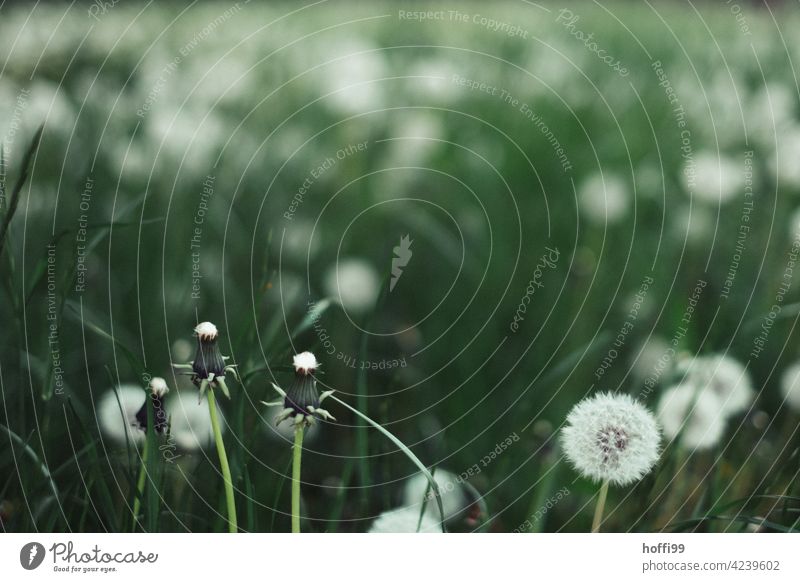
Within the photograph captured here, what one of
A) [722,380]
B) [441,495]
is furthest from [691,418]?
[441,495]

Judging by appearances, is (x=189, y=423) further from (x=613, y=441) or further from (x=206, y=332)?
(x=613, y=441)

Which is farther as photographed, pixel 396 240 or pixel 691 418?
pixel 396 240

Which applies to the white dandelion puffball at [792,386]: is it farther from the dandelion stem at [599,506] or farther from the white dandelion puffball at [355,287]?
the white dandelion puffball at [355,287]

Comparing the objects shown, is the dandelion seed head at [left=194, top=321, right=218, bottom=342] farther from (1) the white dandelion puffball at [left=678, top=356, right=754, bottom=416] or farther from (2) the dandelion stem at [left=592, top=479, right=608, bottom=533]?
(1) the white dandelion puffball at [left=678, top=356, right=754, bottom=416]

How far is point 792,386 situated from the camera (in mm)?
638

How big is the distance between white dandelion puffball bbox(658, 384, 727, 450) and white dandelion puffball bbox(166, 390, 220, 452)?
29 centimetres

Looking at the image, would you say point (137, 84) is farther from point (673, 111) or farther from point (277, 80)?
point (673, 111)

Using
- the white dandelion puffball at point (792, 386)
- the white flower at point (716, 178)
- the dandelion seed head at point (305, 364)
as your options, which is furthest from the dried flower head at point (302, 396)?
the white flower at point (716, 178)

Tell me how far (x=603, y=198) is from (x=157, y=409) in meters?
0.46

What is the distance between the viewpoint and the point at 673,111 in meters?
0.89

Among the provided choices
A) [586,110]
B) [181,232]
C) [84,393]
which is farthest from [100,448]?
[586,110]

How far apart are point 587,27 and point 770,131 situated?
9.0 inches

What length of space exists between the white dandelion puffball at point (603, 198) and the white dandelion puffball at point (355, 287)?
0.70 ft

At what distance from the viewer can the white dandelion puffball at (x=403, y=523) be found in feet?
1.75
